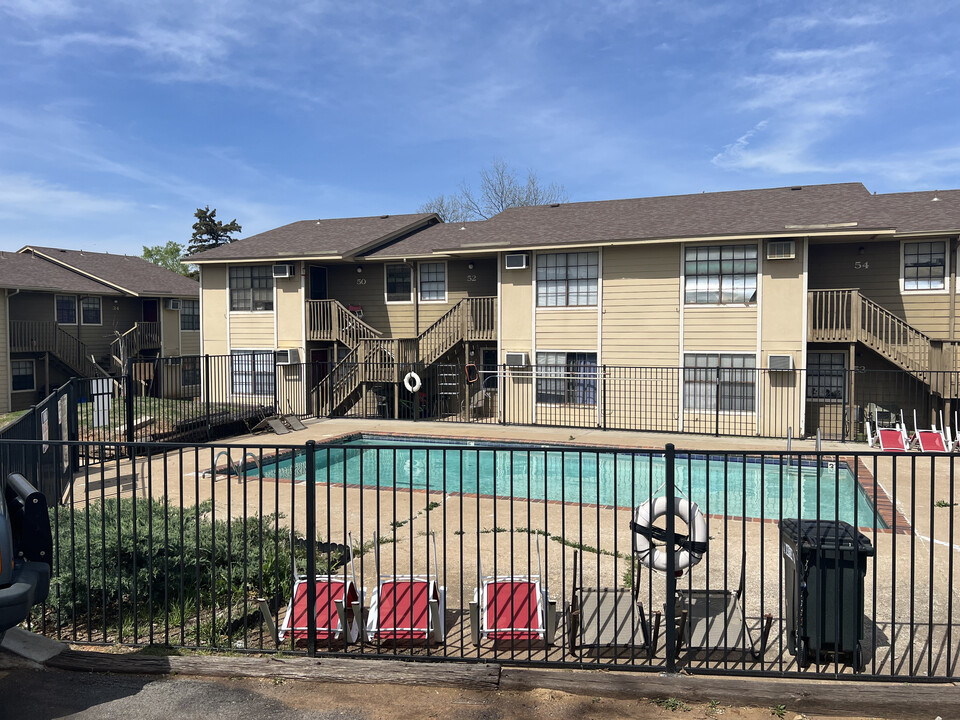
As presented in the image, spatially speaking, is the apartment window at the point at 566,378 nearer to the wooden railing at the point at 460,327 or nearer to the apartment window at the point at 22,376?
the wooden railing at the point at 460,327

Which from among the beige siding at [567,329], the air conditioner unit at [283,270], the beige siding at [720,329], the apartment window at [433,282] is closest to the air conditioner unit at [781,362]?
the beige siding at [720,329]

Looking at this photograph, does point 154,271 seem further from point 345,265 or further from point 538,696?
point 538,696

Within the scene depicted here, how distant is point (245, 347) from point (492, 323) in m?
9.62

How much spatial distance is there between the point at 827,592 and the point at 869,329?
1617 centimetres

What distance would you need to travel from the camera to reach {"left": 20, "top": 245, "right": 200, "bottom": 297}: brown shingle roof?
34.4 m

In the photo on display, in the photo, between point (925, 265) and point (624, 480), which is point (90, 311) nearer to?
point (624, 480)

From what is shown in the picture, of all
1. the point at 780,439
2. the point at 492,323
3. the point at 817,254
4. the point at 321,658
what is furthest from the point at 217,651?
the point at 817,254

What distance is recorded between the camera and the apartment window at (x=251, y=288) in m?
26.2

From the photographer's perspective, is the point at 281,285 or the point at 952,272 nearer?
the point at 952,272

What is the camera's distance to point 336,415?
23391mm

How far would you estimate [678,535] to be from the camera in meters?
5.46

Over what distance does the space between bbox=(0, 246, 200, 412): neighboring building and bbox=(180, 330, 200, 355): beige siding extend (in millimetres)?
52

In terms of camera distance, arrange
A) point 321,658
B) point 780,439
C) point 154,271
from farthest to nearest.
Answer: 1. point 154,271
2. point 780,439
3. point 321,658

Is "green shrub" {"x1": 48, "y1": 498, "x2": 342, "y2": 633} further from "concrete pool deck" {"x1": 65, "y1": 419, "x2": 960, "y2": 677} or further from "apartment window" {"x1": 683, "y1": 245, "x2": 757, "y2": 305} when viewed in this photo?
"apartment window" {"x1": 683, "y1": 245, "x2": 757, "y2": 305}
